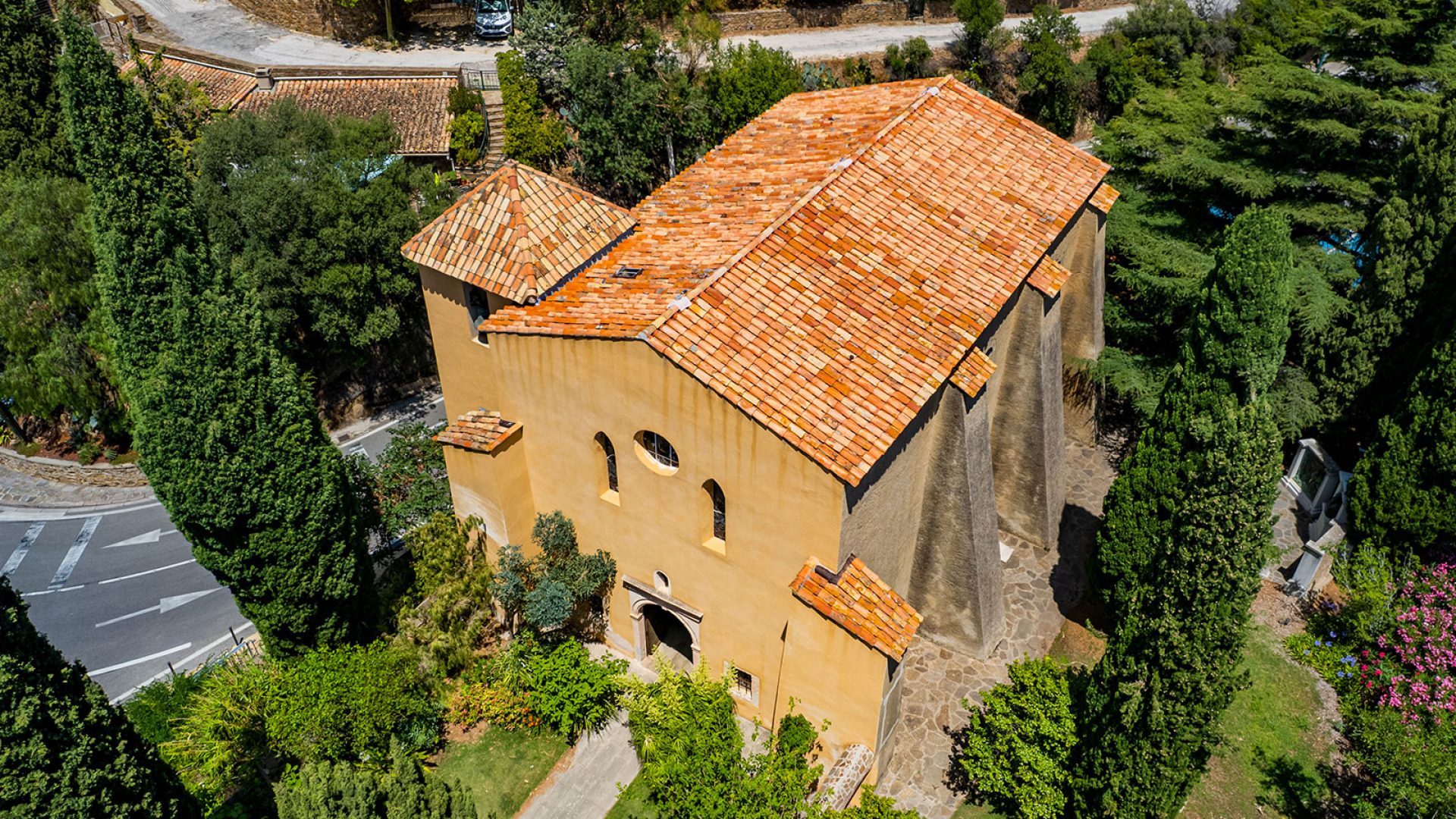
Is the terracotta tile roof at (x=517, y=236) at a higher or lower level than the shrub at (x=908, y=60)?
lower

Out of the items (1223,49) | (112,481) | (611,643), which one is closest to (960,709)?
(611,643)

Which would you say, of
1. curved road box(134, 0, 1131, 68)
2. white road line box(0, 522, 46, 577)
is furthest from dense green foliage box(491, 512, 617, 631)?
curved road box(134, 0, 1131, 68)

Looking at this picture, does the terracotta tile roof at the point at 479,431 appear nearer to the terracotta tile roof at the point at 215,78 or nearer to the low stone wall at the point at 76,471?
the low stone wall at the point at 76,471

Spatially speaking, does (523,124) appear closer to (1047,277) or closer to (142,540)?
(142,540)

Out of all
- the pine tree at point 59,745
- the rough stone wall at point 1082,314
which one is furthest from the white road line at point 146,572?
the rough stone wall at point 1082,314

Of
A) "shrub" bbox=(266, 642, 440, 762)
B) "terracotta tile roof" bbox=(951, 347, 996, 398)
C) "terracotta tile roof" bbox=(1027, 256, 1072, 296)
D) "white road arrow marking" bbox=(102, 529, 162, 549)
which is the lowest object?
"white road arrow marking" bbox=(102, 529, 162, 549)

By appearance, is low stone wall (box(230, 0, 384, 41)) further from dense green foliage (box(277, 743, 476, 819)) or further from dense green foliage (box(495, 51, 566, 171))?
dense green foliage (box(277, 743, 476, 819))

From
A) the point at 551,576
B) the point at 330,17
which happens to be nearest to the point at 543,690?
the point at 551,576
